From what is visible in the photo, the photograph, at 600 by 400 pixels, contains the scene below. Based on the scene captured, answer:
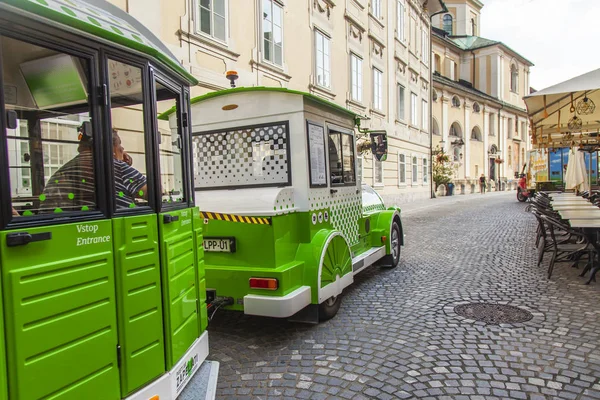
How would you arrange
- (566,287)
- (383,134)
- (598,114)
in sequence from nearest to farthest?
1. (566,287)
2. (383,134)
3. (598,114)

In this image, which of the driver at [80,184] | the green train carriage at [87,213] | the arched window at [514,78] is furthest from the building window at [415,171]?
the arched window at [514,78]

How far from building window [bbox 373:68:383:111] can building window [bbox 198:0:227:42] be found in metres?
10.8

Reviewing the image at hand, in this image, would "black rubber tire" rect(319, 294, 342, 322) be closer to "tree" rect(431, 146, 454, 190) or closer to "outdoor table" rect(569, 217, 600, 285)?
"outdoor table" rect(569, 217, 600, 285)

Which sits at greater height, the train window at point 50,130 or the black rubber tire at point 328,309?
the train window at point 50,130

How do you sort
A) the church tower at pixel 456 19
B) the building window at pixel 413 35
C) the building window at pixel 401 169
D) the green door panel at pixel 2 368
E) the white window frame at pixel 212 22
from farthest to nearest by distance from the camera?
the church tower at pixel 456 19
the building window at pixel 413 35
the building window at pixel 401 169
the white window frame at pixel 212 22
the green door panel at pixel 2 368

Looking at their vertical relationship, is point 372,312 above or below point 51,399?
below

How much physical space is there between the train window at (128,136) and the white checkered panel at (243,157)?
7.10ft

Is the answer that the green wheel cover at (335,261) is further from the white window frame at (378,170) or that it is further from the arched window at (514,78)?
the arched window at (514,78)

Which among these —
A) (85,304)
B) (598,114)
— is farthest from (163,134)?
(598,114)

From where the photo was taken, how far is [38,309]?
1.77 meters

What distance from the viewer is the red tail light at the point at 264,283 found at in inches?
156

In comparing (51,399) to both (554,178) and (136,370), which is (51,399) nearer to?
(136,370)

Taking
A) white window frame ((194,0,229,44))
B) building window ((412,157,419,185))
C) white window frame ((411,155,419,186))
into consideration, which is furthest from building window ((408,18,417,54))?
white window frame ((194,0,229,44))

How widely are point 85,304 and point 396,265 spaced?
6.06 metres
